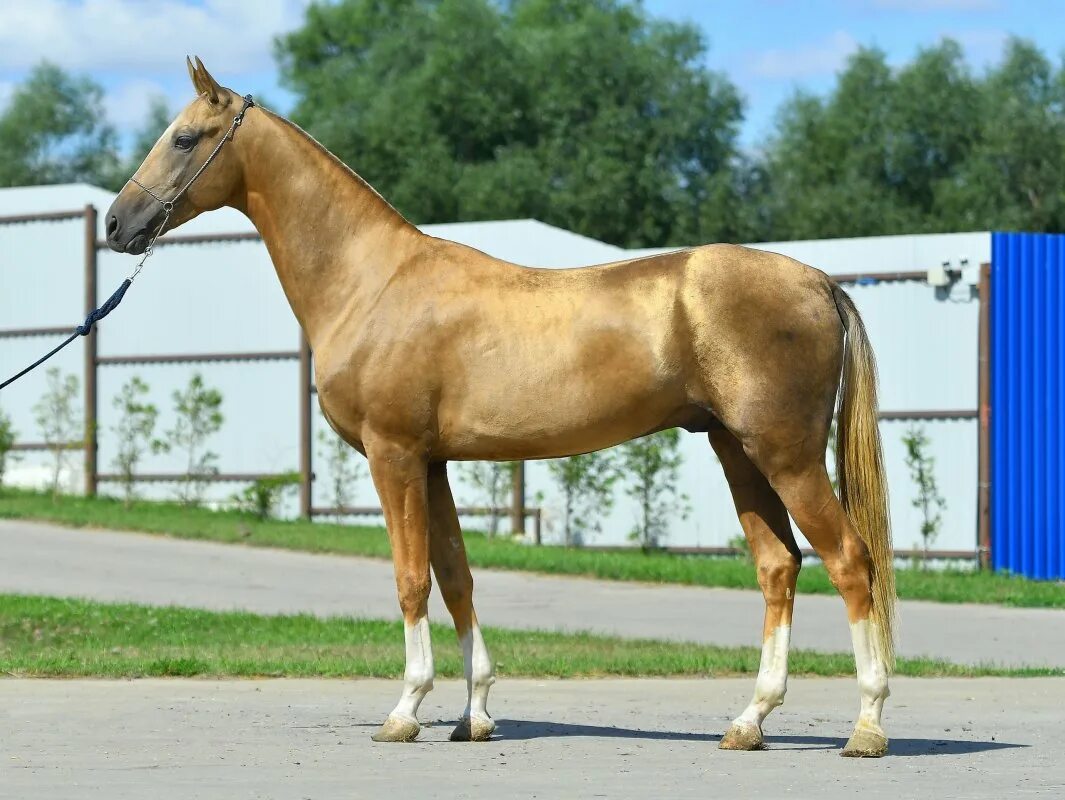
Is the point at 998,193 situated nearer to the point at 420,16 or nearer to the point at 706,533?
the point at 420,16

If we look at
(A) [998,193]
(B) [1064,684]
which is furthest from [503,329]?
(A) [998,193]

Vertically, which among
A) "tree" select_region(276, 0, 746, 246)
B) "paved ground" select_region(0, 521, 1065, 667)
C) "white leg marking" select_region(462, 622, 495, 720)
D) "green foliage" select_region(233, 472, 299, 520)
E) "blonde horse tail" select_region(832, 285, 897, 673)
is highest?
"tree" select_region(276, 0, 746, 246)

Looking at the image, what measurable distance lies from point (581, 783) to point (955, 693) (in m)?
3.69

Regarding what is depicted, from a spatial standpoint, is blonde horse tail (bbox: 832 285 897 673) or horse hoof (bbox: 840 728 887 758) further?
blonde horse tail (bbox: 832 285 897 673)

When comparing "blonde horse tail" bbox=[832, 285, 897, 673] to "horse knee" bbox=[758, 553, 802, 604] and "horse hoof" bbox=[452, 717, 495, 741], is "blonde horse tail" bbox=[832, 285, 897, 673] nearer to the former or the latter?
"horse knee" bbox=[758, 553, 802, 604]

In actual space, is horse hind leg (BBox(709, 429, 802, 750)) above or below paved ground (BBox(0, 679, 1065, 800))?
above

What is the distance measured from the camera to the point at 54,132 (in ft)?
217

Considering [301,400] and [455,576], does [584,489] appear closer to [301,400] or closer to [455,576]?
[301,400]

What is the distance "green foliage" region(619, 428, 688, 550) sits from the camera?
740 inches

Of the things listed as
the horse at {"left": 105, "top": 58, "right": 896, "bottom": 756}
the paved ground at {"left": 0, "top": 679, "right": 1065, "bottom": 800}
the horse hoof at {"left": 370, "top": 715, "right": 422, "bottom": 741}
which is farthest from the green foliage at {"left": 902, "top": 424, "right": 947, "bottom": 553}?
the horse hoof at {"left": 370, "top": 715, "right": 422, "bottom": 741}

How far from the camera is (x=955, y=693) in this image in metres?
9.52

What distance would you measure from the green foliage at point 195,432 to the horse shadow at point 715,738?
13791 millimetres

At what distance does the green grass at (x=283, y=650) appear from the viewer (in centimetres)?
1010

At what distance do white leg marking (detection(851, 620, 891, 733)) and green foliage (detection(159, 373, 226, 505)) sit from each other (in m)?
15.2
